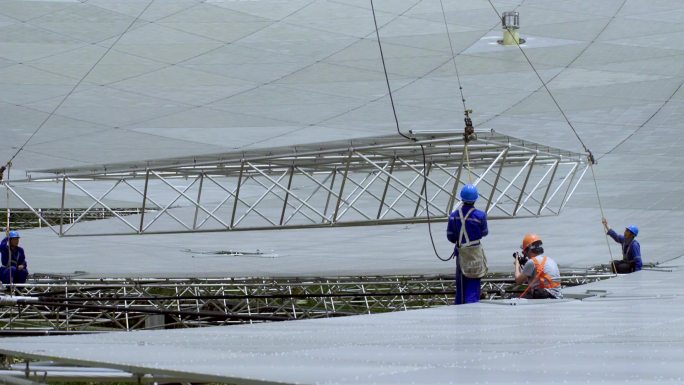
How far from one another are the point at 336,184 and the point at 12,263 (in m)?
6.82

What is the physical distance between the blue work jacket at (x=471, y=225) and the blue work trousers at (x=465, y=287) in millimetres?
321

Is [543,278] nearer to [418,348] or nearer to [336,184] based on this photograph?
[418,348]

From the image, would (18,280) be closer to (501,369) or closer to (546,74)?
(546,74)

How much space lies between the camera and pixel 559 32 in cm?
2508

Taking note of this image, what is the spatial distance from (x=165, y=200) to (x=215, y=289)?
3.75 m

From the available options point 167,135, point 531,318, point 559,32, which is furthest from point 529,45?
point 531,318

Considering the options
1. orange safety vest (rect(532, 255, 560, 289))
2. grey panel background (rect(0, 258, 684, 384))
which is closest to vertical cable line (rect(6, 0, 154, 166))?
orange safety vest (rect(532, 255, 560, 289))

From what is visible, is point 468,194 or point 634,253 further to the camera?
point 634,253

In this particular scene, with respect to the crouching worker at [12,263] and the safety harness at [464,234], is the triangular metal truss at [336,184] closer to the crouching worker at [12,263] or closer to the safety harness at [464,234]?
the crouching worker at [12,263]

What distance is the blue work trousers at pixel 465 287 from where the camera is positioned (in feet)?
45.5

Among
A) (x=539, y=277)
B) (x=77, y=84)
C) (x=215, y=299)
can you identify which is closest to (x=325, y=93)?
(x=77, y=84)

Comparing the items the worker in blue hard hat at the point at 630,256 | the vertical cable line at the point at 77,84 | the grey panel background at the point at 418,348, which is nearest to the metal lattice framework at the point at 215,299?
the worker in blue hard hat at the point at 630,256

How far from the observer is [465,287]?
13.9 meters

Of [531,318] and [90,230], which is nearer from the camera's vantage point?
[531,318]
